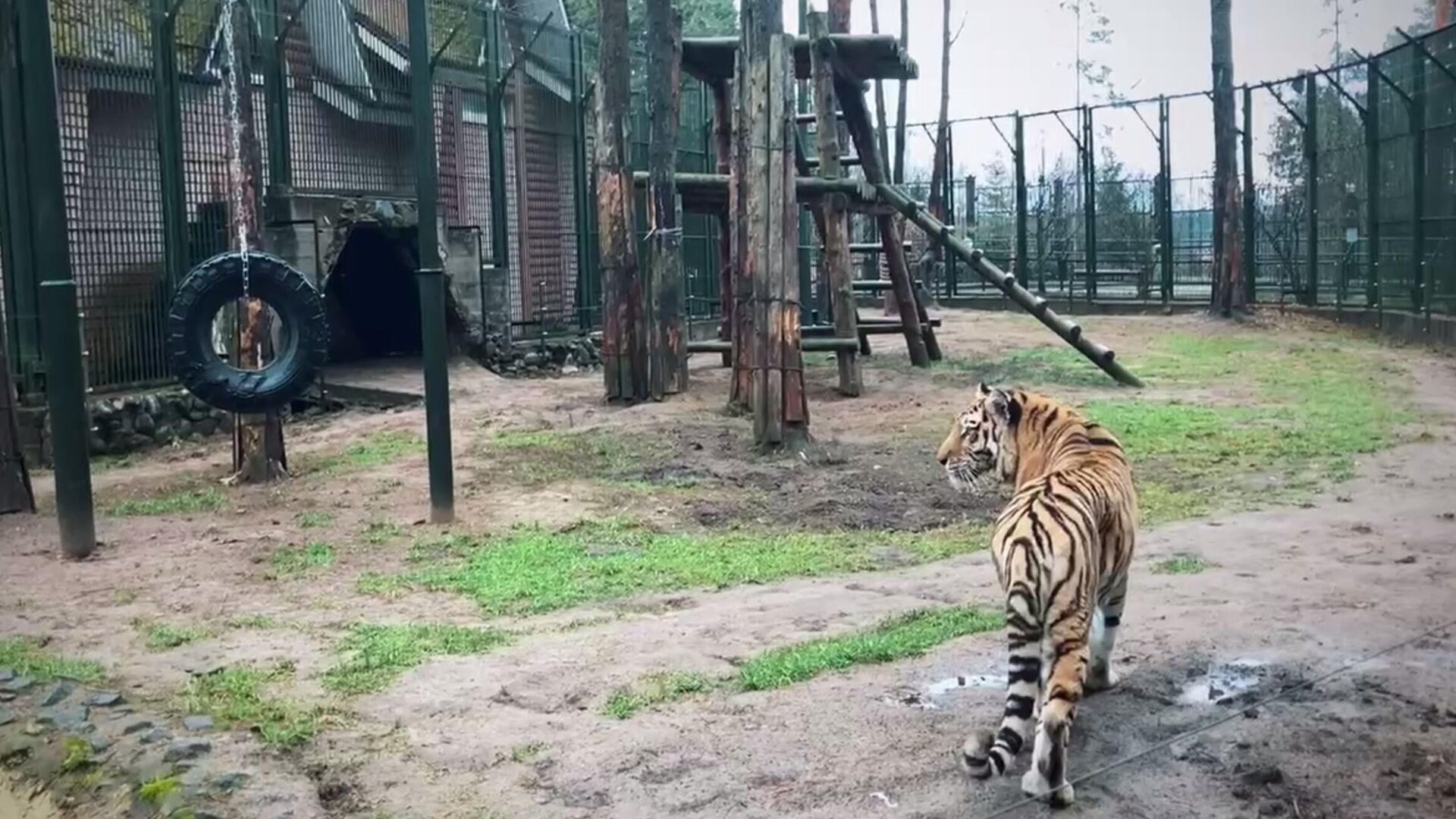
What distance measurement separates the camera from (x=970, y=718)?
16.5 feet

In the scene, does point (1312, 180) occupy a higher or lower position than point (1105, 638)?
higher

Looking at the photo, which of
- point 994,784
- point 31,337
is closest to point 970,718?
point 994,784

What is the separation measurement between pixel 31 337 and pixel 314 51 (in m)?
5.37

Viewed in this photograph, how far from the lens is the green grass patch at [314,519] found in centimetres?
920

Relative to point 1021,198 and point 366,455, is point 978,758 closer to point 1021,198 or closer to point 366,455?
point 366,455

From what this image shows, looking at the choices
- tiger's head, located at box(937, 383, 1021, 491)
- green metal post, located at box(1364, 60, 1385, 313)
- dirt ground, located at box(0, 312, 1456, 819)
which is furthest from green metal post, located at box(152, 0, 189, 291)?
green metal post, located at box(1364, 60, 1385, 313)

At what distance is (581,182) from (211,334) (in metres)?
10.1

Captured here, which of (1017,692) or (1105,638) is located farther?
(1105,638)

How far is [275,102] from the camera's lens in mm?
15727

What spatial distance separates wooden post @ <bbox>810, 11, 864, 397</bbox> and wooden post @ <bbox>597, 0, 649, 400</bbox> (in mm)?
1858

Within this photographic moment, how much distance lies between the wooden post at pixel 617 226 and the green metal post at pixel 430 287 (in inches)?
198

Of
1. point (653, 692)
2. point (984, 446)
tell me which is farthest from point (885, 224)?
point (653, 692)

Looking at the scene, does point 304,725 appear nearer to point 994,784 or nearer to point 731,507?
point 994,784

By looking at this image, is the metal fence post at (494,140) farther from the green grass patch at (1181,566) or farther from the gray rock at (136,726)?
the gray rock at (136,726)
